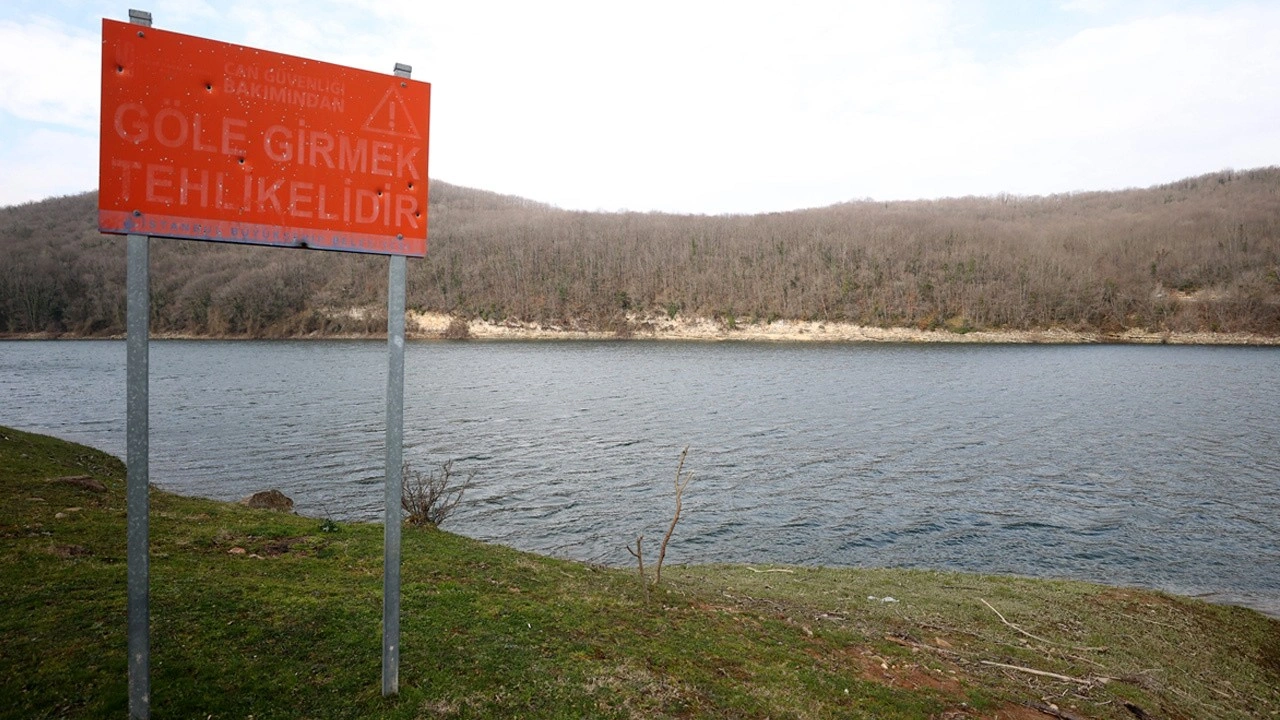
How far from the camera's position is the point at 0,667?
4883 millimetres

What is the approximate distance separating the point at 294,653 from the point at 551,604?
2.96m

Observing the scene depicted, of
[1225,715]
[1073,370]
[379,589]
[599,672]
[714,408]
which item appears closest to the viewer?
[599,672]

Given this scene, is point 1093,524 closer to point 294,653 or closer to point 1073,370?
point 294,653

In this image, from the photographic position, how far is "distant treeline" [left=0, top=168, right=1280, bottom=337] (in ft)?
477

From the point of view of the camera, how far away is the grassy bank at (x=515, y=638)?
17.1ft

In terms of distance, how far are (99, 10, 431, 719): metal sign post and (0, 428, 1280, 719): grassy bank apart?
0.85 metres

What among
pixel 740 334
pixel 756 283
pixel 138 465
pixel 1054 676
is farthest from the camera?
pixel 756 283

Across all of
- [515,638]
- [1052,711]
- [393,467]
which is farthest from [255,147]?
[1052,711]

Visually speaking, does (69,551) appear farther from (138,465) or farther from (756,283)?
(756,283)

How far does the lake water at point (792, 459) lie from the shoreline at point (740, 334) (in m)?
76.3

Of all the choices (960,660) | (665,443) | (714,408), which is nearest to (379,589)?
(960,660)

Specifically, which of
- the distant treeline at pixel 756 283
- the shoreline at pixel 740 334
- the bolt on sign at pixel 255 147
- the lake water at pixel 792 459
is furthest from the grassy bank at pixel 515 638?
the distant treeline at pixel 756 283

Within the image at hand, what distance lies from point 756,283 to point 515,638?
545 feet

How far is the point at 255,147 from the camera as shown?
4.42 metres
